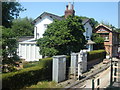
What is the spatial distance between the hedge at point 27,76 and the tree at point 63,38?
346 cm

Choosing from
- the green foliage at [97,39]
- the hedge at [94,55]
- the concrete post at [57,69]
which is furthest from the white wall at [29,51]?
the green foliage at [97,39]

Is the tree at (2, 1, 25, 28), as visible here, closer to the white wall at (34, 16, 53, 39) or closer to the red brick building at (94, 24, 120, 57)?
the white wall at (34, 16, 53, 39)

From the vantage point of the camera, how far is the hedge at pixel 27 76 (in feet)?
28.8

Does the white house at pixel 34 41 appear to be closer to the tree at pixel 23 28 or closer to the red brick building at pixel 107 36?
the red brick building at pixel 107 36

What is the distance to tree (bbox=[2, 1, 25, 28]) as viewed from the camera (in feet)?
68.2

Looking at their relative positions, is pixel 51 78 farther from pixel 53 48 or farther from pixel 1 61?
pixel 1 61

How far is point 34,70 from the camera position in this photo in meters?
10.9

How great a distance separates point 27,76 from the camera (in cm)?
1029

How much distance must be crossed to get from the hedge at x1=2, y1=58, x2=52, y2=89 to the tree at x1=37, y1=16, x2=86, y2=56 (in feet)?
11.3

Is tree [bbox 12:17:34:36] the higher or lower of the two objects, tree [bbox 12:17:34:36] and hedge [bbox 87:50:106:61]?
the higher

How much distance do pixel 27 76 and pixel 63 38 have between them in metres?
6.30

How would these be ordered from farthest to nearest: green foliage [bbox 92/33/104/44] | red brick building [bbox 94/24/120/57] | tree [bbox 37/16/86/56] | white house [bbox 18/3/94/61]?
red brick building [bbox 94/24/120/57] < green foliage [bbox 92/33/104/44] < white house [bbox 18/3/94/61] < tree [bbox 37/16/86/56]

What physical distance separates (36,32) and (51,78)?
14.8 metres

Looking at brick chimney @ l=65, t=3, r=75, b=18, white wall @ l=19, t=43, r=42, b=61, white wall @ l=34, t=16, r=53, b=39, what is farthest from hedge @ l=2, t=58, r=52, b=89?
brick chimney @ l=65, t=3, r=75, b=18
